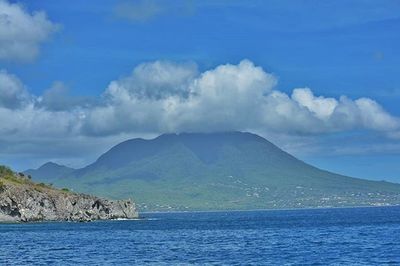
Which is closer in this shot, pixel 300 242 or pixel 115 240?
pixel 300 242

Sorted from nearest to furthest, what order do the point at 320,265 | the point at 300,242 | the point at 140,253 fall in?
the point at 320,265
the point at 140,253
the point at 300,242

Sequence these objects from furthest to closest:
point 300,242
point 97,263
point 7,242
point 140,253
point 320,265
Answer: point 7,242 < point 300,242 < point 140,253 < point 97,263 < point 320,265

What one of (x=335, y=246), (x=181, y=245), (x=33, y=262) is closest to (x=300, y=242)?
(x=335, y=246)

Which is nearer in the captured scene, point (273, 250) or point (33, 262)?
point (33, 262)

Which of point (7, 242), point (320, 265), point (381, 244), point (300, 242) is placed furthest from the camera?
point (7, 242)

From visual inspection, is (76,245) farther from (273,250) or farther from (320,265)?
(320,265)

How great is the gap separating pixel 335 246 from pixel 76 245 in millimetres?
45652

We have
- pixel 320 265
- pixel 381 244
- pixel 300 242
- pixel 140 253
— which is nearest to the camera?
pixel 320 265

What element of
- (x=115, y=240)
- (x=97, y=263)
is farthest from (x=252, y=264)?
(x=115, y=240)

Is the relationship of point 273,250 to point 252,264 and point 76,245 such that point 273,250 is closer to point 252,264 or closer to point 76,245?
point 252,264

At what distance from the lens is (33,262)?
106m

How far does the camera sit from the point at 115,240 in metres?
156

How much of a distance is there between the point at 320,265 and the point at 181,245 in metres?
43.7

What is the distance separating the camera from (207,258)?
359 feet
